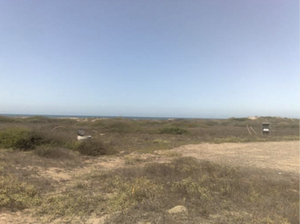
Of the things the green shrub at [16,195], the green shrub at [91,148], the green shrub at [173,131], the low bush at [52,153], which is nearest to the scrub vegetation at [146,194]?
the green shrub at [16,195]

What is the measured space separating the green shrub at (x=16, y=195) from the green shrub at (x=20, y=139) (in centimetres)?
639

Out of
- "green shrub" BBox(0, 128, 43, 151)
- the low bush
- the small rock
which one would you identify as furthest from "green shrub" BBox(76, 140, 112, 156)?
the small rock

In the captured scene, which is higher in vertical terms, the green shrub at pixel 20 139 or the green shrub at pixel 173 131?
the green shrub at pixel 20 139

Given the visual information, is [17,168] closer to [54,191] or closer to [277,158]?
[54,191]

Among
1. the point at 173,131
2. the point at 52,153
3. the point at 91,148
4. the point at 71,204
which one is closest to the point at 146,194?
the point at 71,204

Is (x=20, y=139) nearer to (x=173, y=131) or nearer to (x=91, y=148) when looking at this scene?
(x=91, y=148)

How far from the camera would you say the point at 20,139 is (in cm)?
1149

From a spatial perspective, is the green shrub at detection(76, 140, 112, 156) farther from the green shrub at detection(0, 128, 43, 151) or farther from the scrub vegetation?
the scrub vegetation

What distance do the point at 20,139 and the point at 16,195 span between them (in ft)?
25.0

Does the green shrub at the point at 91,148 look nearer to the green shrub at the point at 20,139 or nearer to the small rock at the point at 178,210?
the green shrub at the point at 20,139

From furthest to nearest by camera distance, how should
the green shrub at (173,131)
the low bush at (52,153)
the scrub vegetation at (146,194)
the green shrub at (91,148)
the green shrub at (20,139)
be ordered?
the green shrub at (173,131)
the green shrub at (91,148)
the green shrub at (20,139)
the low bush at (52,153)
the scrub vegetation at (146,194)

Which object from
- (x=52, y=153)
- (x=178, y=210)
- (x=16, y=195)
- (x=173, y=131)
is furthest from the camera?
(x=173, y=131)

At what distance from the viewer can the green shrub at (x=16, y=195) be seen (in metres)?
4.49

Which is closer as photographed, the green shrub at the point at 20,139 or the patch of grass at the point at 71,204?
the patch of grass at the point at 71,204
